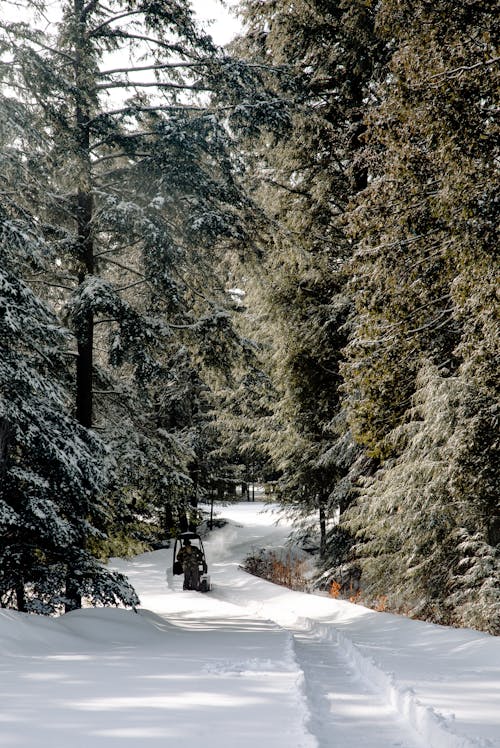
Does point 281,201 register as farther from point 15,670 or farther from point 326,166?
point 15,670

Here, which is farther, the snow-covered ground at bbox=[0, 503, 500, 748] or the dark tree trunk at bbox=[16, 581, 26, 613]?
the dark tree trunk at bbox=[16, 581, 26, 613]

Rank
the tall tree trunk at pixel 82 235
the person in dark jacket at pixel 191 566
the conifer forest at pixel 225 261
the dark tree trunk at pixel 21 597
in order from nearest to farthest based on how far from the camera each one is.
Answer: the conifer forest at pixel 225 261 < the dark tree trunk at pixel 21 597 < the tall tree trunk at pixel 82 235 < the person in dark jacket at pixel 191 566

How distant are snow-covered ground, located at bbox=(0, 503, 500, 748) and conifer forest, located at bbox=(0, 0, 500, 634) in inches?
42.9

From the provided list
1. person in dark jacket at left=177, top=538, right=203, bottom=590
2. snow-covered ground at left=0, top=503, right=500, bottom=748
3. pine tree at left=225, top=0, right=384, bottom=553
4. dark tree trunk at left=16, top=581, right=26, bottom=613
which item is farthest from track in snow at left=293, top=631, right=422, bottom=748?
person in dark jacket at left=177, top=538, right=203, bottom=590

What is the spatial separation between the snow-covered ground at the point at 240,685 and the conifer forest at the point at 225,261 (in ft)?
3.57

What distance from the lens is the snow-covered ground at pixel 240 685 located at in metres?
3.69

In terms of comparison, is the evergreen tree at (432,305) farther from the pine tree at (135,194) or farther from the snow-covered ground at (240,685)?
the pine tree at (135,194)

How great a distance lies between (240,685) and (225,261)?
10.2 m

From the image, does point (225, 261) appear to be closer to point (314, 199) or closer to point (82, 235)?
point (314, 199)

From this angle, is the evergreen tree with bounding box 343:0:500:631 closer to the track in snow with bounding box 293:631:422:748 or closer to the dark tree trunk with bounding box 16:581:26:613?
the track in snow with bounding box 293:631:422:748

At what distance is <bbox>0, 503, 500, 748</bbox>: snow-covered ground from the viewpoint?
12.1 ft

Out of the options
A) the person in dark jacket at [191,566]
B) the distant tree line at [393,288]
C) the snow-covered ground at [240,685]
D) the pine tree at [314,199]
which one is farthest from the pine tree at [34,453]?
the person in dark jacket at [191,566]

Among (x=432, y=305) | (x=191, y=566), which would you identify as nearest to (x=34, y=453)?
(x=432, y=305)

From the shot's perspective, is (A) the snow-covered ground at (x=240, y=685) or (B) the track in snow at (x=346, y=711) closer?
(A) the snow-covered ground at (x=240, y=685)
